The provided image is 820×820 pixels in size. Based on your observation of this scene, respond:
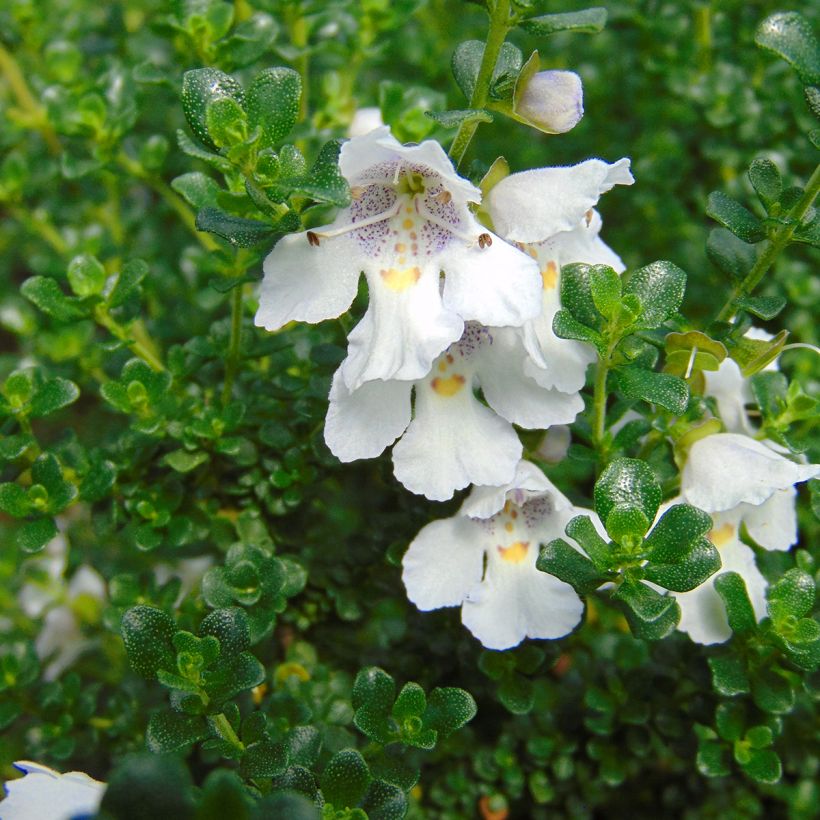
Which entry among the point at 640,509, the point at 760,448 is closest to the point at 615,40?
the point at 760,448

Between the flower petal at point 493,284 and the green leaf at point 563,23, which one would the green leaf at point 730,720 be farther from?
the green leaf at point 563,23

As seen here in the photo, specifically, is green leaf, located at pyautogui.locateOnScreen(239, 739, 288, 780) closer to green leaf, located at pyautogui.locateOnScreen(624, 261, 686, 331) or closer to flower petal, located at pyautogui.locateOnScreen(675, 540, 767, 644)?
flower petal, located at pyautogui.locateOnScreen(675, 540, 767, 644)

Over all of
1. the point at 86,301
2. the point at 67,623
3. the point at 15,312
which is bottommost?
the point at 67,623

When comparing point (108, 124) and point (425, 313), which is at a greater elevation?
point (425, 313)

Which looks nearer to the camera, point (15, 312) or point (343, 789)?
point (343, 789)

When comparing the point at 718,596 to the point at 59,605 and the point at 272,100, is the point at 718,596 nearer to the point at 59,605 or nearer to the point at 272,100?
the point at 272,100

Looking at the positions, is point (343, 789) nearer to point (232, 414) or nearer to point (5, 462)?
point (232, 414)
